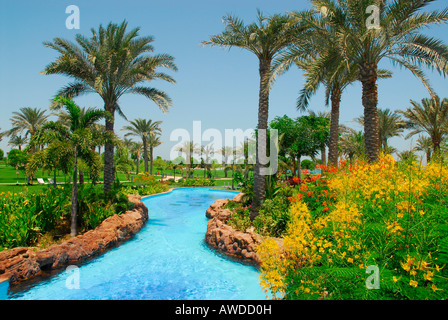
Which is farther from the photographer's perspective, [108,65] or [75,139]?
[108,65]

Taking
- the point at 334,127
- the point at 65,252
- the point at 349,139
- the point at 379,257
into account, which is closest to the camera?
the point at 379,257

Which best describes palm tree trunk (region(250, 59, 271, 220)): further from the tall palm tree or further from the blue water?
the blue water

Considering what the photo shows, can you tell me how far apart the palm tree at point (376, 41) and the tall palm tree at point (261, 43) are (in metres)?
1.67

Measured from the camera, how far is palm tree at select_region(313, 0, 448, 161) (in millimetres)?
9898

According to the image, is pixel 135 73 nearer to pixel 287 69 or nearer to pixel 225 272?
pixel 287 69

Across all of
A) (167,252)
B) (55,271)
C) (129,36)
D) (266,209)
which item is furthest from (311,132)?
(55,271)

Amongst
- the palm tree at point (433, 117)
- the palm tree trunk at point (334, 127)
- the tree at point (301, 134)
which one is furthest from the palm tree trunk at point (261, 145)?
the palm tree at point (433, 117)

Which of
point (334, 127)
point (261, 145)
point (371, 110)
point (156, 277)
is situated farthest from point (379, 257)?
point (334, 127)

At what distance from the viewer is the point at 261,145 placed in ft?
34.8

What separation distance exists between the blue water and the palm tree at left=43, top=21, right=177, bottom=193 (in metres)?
5.84

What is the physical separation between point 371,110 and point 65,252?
11.9 m

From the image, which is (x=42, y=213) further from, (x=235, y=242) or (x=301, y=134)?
(x=301, y=134)

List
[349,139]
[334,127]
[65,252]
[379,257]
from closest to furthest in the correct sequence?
[379,257] → [65,252] → [334,127] → [349,139]

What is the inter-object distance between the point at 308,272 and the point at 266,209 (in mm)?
7025
